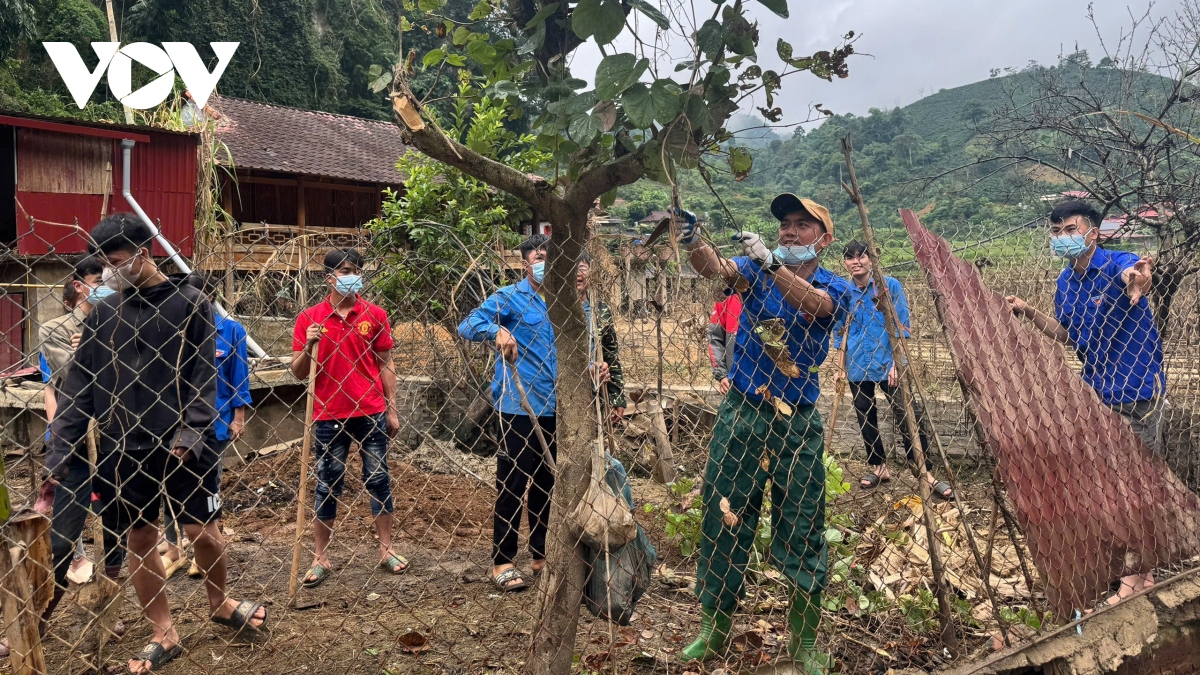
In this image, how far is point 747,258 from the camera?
2.62 meters

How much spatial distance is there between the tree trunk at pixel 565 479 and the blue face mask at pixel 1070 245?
2687 mm

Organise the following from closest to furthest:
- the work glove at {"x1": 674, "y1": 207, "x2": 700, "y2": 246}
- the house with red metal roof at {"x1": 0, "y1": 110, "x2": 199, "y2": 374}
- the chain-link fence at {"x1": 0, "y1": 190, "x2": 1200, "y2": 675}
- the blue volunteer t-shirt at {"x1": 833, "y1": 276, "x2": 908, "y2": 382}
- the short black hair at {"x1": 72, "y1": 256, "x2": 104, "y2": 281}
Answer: the work glove at {"x1": 674, "y1": 207, "x2": 700, "y2": 246} < the chain-link fence at {"x1": 0, "y1": 190, "x2": 1200, "y2": 675} < the short black hair at {"x1": 72, "y1": 256, "x2": 104, "y2": 281} < the blue volunteer t-shirt at {"x1": 833, "y1": 276, "x2": 908, "y2": 382} < the house with red metal roof at {"x1": 0, "y1": 110, "x2": 199, "y2": 374}

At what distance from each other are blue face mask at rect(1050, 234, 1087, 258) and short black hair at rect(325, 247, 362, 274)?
3206mm

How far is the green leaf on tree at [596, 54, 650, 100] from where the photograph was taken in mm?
1729

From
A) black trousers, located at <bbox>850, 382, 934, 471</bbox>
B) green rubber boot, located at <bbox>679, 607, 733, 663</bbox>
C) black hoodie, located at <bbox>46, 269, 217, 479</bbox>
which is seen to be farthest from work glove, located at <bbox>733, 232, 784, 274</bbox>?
black trousers, located at <bbox>850, 382, 934, 471</bbox>

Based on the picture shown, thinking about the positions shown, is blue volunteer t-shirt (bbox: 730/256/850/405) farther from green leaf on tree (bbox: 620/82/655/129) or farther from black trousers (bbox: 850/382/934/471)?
black trousers (bbox: 850/382/934/471)

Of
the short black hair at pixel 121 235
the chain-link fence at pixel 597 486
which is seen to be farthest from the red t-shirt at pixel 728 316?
the short black hair at pixel 121 235

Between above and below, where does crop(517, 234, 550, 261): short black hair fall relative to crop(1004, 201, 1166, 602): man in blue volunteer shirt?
above

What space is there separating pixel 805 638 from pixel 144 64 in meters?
16.0

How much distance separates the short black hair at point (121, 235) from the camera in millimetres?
2473

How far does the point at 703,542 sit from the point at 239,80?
2446cm

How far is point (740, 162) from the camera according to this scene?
Result: 79.7 inches

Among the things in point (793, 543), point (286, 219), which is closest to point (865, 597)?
point (793, 543)

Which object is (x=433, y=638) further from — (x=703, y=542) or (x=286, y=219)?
(x=286, y=219)
